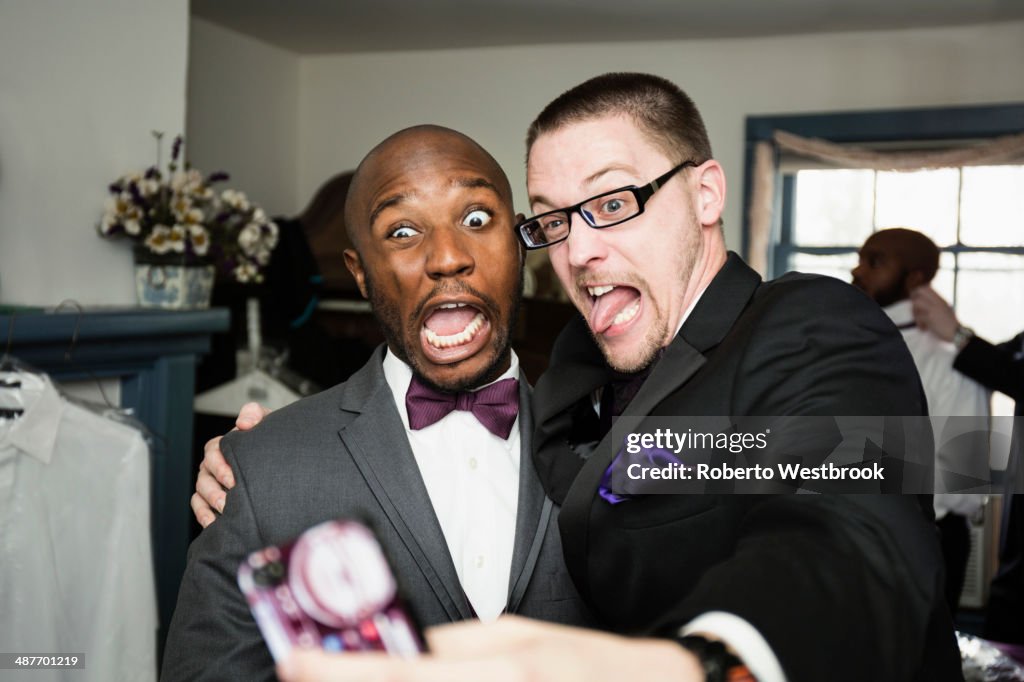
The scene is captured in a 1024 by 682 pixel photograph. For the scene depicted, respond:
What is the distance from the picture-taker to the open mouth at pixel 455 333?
1313mm

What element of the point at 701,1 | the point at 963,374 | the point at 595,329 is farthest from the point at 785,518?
the point at 701,1

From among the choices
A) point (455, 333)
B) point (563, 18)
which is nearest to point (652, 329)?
point (455, 333)

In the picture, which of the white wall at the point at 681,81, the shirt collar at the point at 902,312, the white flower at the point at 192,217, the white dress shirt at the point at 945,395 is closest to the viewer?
the white flower at the point at 192,217

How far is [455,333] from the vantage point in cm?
132

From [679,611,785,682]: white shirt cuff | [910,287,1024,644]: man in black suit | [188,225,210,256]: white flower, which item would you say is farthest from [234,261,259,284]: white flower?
[679,611,785,682]: white shirt cuff

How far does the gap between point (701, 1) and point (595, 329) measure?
11.3 feet

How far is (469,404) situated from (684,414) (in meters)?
0.43

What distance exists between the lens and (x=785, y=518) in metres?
0.83

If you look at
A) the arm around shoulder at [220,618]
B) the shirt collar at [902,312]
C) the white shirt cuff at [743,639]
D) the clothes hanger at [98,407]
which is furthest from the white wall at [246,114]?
the white shirt cuff at [743,639]

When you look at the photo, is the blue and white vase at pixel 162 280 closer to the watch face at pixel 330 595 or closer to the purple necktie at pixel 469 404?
the purple necktie at pixel 469 404

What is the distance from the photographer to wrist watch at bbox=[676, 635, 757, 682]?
552 millimetres

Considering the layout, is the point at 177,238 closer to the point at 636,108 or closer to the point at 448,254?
the point at 448,254

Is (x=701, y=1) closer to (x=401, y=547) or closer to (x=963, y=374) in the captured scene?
(x=963, y=374)

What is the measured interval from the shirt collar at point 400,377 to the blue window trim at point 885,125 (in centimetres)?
364
